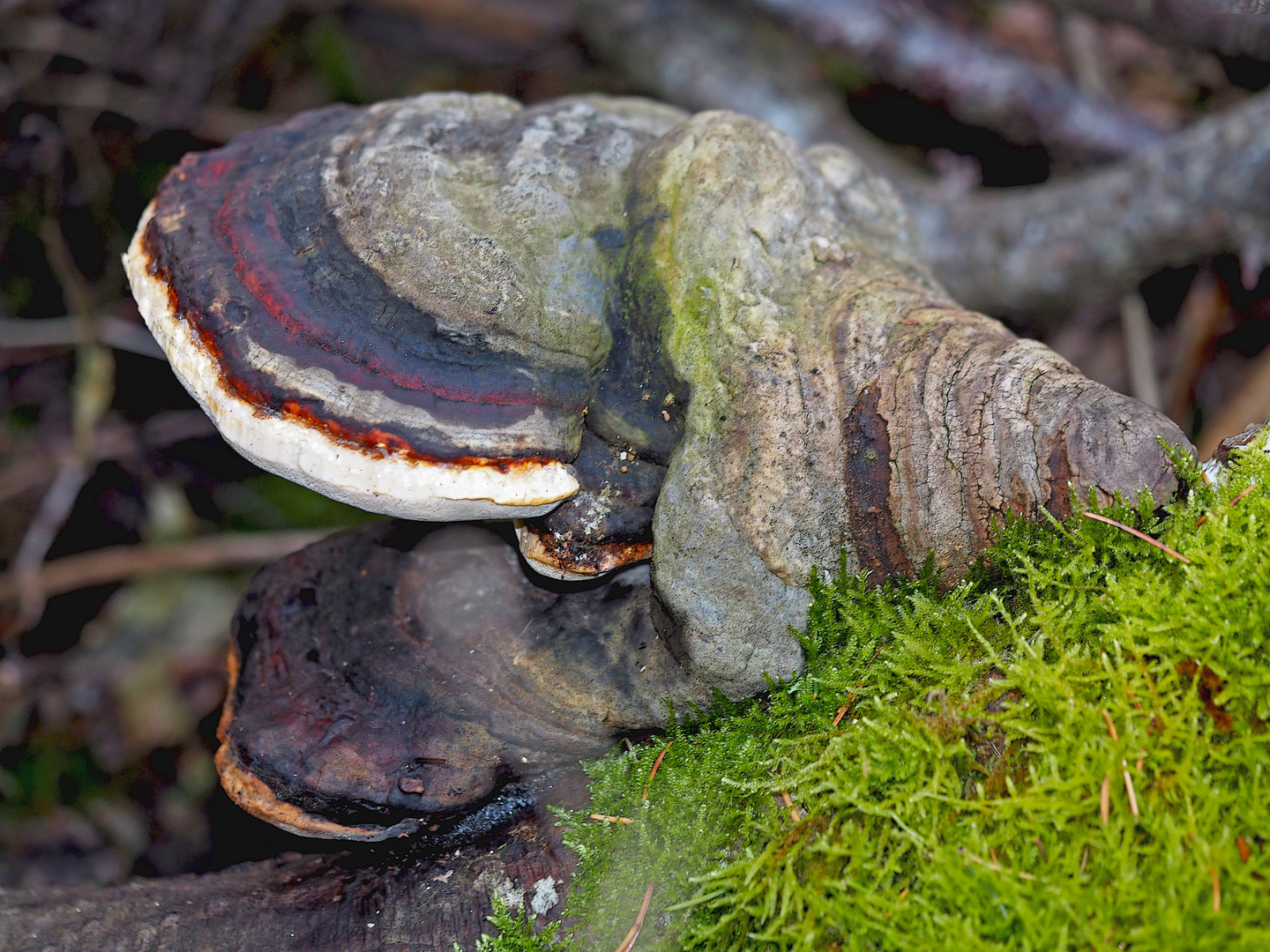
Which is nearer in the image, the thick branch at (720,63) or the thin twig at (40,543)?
the thin twig at (40,543)

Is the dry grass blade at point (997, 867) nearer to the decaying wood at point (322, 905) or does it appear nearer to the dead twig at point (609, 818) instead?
the dead twig at point (609, 818)

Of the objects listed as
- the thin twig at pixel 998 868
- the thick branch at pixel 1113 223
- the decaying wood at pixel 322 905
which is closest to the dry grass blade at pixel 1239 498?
the thin twig at pixel 998 868

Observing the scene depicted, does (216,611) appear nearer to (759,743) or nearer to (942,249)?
(759,743)

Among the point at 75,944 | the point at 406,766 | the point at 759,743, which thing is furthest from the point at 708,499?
the point at 75,944

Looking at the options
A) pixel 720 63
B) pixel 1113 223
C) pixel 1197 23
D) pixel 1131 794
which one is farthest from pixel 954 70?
pixel 1131 794

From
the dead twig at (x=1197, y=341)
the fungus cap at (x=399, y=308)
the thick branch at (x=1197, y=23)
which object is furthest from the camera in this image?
the dead twig at (x=1197, y=341)

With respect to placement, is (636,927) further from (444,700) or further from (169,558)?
(169,558)

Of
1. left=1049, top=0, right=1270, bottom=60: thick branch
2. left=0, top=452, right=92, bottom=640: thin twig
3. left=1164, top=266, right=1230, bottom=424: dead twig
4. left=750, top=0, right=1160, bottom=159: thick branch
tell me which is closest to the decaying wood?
left=0, top=452, right=92, bottom=640: thin twig
